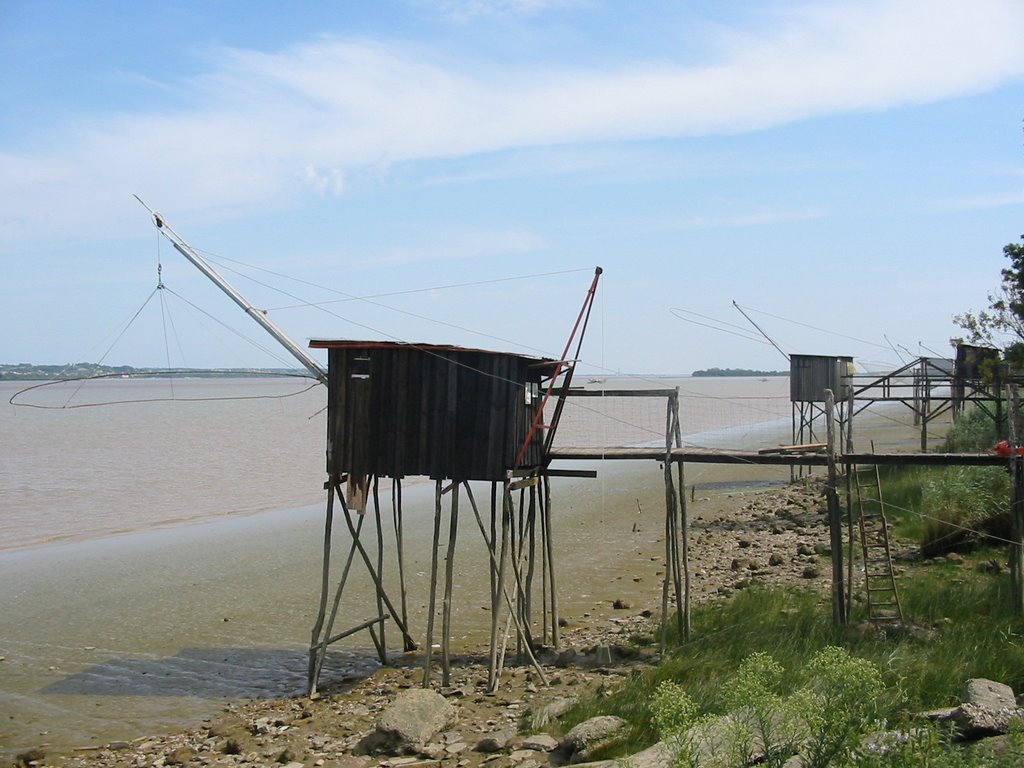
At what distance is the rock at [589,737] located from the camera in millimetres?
10305

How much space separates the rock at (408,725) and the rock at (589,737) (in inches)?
→ 66.1

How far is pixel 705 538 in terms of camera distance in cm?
2438

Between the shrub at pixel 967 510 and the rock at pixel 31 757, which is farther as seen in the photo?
the shrub at pixel 967 510

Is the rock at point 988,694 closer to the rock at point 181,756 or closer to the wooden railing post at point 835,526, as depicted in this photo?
the wooden railing post at point 835,526

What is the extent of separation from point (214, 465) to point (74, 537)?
1675 cm

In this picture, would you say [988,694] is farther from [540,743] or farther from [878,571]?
[878,571]

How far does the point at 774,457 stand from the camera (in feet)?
46.9

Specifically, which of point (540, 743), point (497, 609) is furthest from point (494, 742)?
point (497, 609)

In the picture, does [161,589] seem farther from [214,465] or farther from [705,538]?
[214,465]

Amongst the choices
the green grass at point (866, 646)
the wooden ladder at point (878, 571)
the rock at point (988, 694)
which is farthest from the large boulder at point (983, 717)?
the wooden ladder at point (878, 571)

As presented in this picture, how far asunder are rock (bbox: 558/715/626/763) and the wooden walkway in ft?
14.9

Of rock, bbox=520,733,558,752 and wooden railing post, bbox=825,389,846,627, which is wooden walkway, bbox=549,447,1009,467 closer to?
wooden railing post, bbox=825,389,846,627

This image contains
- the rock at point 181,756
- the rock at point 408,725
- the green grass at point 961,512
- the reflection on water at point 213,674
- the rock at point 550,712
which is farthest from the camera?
the green grass at point 961,512

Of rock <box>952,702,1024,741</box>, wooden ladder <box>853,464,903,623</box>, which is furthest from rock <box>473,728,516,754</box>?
wooden ladder <box>853,464,903,623</box>
